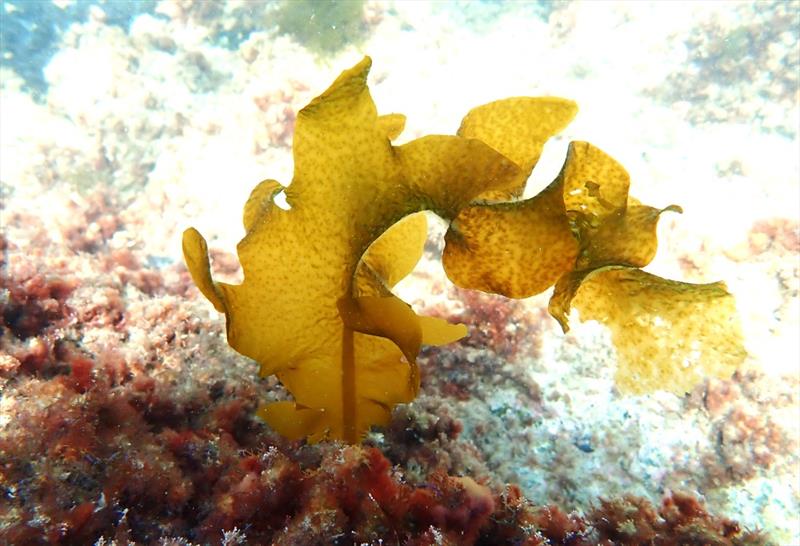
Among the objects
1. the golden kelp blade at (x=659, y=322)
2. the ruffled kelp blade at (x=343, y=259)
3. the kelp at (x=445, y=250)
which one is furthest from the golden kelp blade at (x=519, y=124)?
the golden kelp blade at (x=659, y=322)

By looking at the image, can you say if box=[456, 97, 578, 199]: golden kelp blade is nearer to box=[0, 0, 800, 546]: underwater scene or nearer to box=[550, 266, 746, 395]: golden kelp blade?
box=[0, 0, 800, 546]: underwater scene

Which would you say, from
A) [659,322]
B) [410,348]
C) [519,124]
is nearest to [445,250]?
[410,348]

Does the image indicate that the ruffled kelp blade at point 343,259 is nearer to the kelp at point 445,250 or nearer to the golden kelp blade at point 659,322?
the kelp at point 445,250

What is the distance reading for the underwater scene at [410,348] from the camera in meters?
1.43

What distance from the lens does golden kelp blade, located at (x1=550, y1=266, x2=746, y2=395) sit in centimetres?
144

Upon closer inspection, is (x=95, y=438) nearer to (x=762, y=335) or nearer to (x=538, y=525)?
(x=538, y=525)

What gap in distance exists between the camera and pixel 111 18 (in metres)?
8.84

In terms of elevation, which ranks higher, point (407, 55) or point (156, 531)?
point (407, 55)

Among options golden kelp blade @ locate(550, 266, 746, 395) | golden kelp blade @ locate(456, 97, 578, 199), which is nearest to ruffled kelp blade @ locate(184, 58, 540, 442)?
golden kelp blade @ locate(456, 97, 578, 199)

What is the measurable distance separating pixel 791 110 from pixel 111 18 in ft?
37.0

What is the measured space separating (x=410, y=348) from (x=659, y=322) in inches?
30.9

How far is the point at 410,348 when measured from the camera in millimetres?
1446

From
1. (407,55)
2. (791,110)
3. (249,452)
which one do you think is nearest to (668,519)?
(249,452)

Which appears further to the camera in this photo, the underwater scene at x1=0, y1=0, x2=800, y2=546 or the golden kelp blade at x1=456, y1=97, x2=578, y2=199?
the golden kelp blade at x1=456, y1=97, x2=578, y2=199
